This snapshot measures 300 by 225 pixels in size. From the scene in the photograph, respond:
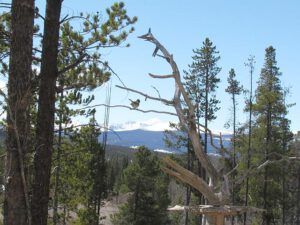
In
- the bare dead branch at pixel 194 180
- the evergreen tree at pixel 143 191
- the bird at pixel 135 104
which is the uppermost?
the bird at pixel 135 104

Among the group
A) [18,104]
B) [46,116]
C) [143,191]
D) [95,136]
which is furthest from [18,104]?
[143,191]

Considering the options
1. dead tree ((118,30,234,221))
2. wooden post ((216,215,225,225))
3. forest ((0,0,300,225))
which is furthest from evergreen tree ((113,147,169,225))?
wooden post ((216,215,225,225))

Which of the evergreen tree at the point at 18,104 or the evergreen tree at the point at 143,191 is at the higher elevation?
the evergreen tree at the point at 18,104

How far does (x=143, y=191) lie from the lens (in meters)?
38.0

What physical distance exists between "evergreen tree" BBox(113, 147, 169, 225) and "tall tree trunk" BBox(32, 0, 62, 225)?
29658mm

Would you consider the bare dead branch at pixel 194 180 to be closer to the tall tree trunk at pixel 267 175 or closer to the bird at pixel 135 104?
the bird at pixel 135 104

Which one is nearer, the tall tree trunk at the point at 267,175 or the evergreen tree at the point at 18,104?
the evergreen tree at the point at 18,104

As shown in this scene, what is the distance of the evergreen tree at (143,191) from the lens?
3678cm

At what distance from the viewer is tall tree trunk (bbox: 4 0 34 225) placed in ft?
15.4

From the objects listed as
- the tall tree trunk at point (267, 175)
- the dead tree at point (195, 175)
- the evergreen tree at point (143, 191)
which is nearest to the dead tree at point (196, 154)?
the dead tree at point (195, 175)

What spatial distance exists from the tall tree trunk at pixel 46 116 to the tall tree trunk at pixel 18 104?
115 centimetres

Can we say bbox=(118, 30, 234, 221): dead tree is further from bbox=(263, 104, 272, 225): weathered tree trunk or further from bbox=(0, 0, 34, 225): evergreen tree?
bbox=(263, 104, 272, 225): weathered tree trunk

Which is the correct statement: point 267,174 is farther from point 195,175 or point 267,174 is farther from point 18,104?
point 18,104

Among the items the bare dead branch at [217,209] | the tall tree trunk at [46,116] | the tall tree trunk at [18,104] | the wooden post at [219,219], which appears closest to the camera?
the tall tree trunk at [18,104]
